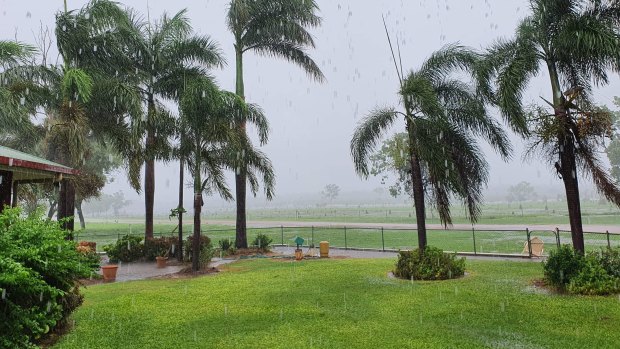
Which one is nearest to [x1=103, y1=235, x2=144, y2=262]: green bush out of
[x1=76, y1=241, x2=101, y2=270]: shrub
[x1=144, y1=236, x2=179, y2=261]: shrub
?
[x1=144, y1=236, x2=179, y2=261]: shrub

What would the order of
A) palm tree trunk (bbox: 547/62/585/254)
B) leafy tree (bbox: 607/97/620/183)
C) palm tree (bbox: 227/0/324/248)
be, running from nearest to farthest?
palm tree trunk (bbox: 547/62/585/254) < palm tree (bbox: 227/0/324/248) < leafy tree (bbox: 607/97/620/183)

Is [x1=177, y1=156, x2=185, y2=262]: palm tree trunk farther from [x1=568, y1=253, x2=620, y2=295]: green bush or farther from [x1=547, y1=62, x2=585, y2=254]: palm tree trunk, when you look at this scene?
[x1=568, y1=253, x2=620, y2=295]: green bush

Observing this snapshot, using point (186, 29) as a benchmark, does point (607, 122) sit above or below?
below

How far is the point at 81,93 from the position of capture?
13.4 m

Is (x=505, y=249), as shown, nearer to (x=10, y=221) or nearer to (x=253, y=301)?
(x=253, y=301)

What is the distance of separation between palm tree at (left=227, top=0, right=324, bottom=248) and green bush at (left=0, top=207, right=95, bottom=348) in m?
13.9

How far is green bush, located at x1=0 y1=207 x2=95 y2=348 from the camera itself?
5141mm

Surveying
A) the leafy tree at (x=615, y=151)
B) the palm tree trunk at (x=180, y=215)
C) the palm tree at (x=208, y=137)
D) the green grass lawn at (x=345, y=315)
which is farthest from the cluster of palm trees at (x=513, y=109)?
the leafy tree at (x=615, y=151)

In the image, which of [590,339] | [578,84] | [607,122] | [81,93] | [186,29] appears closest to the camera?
[590,339]

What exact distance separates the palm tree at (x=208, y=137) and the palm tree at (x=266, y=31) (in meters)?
4.65

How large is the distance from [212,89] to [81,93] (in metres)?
4.05

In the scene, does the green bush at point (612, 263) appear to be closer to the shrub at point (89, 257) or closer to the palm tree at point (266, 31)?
the shrub at point (89, 257)

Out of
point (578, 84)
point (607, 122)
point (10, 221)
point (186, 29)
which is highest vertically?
point (186, 29)

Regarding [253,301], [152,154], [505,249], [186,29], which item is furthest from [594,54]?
[186,29]
